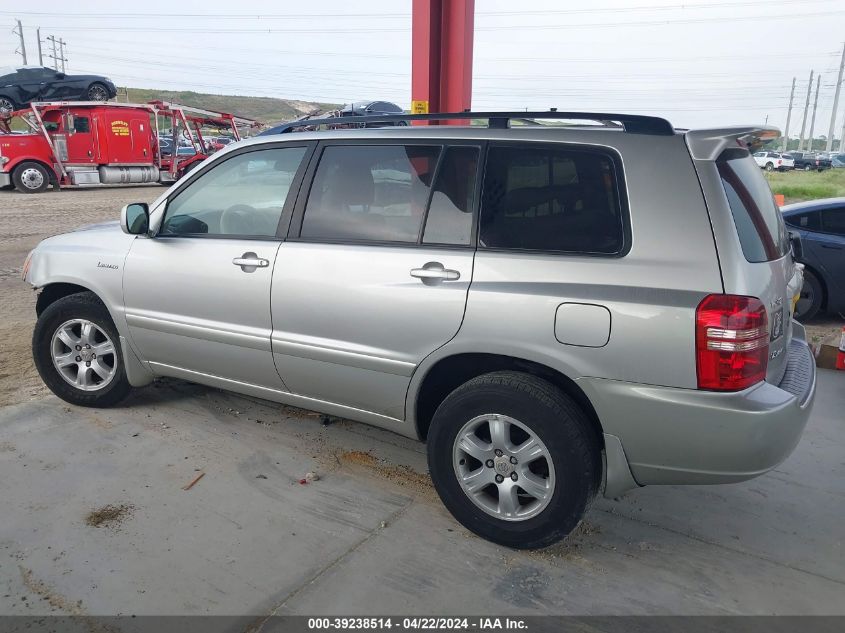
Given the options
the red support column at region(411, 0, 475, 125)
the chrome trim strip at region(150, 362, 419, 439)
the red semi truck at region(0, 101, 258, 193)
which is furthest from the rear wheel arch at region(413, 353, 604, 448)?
the red semi truck at region(0, 101, 258, 193)

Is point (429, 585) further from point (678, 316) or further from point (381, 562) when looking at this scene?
point (678, 316)

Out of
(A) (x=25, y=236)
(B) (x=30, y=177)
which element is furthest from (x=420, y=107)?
(B) (x=30, y=177)

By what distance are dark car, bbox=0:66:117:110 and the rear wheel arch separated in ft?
76.8

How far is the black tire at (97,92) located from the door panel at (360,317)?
75.5 feet

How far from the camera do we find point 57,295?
4570 mm

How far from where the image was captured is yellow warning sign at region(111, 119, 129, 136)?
2078 centimetres

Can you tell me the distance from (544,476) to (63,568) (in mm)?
2036

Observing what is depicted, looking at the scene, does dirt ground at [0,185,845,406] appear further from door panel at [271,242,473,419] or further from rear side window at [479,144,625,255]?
rear side window at [479,144,625,255]

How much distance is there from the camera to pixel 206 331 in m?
3.82

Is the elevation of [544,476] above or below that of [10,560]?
above

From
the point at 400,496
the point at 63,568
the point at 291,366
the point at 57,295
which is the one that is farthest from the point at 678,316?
the point at 57,295

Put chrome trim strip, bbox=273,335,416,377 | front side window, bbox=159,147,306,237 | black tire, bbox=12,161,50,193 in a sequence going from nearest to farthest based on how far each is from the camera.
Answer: chrome trim strip, bbox=273,335,416,377
front side window, bbox=159,147,306,237
black tire, bbox=12,161,50,193

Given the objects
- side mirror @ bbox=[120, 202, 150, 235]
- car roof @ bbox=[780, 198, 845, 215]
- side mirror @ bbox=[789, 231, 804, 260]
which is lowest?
car roof @ bbox=[780, 198, 845, 215]

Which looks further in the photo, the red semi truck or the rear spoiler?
the red semi truck
